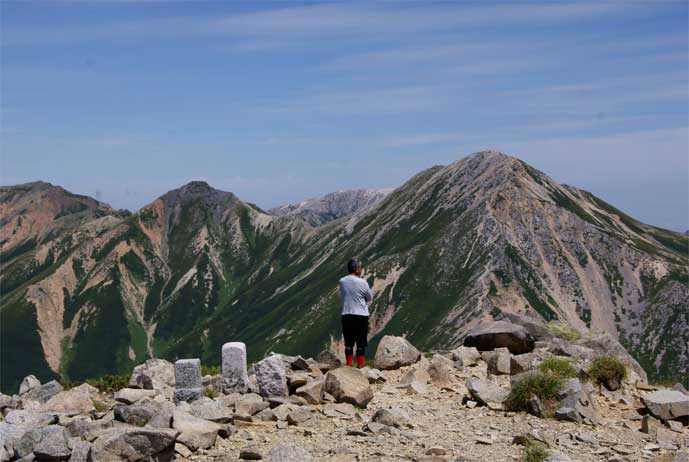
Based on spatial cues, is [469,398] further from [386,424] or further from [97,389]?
[97,389]

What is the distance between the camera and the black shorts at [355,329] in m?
23.2

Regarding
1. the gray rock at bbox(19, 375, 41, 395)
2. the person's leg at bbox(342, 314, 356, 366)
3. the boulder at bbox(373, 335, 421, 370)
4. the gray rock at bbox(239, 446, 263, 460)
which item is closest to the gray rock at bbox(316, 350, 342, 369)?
the person's leg at bbox(342, 314, 356, 366)

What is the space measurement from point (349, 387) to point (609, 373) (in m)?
9.05

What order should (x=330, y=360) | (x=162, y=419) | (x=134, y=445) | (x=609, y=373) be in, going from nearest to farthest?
1. (x=134, y=445)
2. (x=162, y=419)
3. (x=609, y=373)
4. (x=330, y=360)

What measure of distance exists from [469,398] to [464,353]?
5.59 meters

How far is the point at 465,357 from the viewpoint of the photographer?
26.2m

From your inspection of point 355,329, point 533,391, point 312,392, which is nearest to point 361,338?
point 355,329

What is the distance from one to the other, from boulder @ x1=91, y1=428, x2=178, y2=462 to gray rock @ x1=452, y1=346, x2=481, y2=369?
1311cm

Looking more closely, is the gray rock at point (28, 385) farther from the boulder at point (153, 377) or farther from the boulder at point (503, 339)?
the boulder at point (503, 339)

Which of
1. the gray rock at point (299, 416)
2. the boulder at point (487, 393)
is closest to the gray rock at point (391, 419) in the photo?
the gray rock at point (299, 416)

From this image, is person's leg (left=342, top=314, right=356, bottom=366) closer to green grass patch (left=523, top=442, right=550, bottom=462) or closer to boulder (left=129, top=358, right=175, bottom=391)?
boulder (left=129, top=358, right=175, bottom=391)

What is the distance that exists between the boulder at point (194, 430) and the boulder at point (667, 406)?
12871 millimetres

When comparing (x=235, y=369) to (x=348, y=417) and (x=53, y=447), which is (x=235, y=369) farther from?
(x=53, y=447)

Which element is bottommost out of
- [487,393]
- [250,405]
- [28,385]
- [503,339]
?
[28,385]
